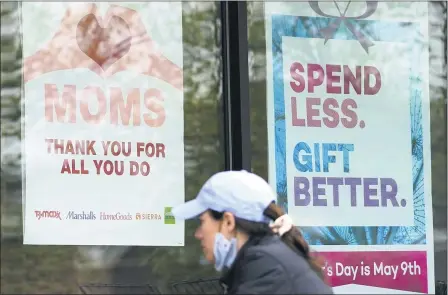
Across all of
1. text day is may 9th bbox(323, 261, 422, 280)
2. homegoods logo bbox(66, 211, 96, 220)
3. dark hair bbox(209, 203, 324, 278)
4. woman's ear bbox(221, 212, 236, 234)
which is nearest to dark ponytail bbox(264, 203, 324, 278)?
dark hair bbox(209, 203, 324, 278)

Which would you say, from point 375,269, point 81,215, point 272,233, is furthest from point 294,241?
point 375,269

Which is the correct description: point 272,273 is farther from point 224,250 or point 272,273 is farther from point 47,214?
point 47,214

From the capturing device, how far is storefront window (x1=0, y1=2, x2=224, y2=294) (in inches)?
219

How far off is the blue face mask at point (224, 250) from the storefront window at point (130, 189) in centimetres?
248

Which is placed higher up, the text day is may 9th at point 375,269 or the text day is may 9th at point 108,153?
the text day is may 9th at point 108,153

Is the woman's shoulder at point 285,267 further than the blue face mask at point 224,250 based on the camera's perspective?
No

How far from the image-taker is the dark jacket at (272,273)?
309 cm

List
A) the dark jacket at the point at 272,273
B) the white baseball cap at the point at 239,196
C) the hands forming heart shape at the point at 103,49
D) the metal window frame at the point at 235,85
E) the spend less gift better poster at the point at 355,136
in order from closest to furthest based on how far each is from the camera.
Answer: the dark jacket at the point at 272,273 < the white baseball cap at the point at 239,196 < the hands forming heart shape at the point at 103,49 < the metal window frame at the point at 235,85 < the spend less gift better poster at the point at 355,136

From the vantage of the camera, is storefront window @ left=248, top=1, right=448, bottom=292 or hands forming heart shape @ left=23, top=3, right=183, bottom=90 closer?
hands forming heart shape @ left=23, top=3, right=183, bottom=90

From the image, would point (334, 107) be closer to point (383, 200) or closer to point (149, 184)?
point (383, 200)

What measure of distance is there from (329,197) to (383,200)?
37cm

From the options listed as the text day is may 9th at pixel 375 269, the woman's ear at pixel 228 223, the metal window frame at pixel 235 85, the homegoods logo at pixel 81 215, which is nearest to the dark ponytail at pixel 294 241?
the woman's ear at pixel 228 223

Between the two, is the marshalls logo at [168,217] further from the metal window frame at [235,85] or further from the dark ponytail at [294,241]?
the dark ponytail at [294,241]

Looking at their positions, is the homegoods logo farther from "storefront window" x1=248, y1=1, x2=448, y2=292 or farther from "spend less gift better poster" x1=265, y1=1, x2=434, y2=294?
"spend less gift better poster" x1=265, y1=1, x2=434, y2=294
